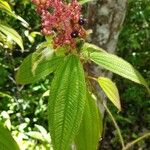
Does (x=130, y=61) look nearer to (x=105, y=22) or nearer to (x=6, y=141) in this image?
(x=105, y=22)

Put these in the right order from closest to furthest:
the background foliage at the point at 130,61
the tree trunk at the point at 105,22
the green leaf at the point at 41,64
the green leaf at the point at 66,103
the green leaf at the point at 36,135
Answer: the green leaf at the point at 66,103 → the green leaf at the point at 41,64 → the tree trunk at the point at 105,22 → the green leaf at the point at 36,135 → the background foliage at the point at 130,61

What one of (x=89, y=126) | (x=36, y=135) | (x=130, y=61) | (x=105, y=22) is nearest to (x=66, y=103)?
(x=89, y=126)

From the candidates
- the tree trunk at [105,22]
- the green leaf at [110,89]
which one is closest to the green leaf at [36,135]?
the tree trunk at [105,22]

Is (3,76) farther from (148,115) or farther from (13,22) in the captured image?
Result: (148,115)

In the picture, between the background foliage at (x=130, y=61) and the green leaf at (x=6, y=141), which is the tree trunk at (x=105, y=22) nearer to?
the green leaf at (x=6, y=141)

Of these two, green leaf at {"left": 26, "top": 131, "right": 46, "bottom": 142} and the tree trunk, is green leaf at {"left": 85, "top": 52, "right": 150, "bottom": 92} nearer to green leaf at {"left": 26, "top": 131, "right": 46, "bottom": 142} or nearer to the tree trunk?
the tree trunk

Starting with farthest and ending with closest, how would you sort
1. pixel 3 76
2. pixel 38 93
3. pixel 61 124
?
1. pixel 38 93
2. pixel 3 76
3. pixel 61 124

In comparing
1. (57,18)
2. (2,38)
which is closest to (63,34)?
(57,18)
